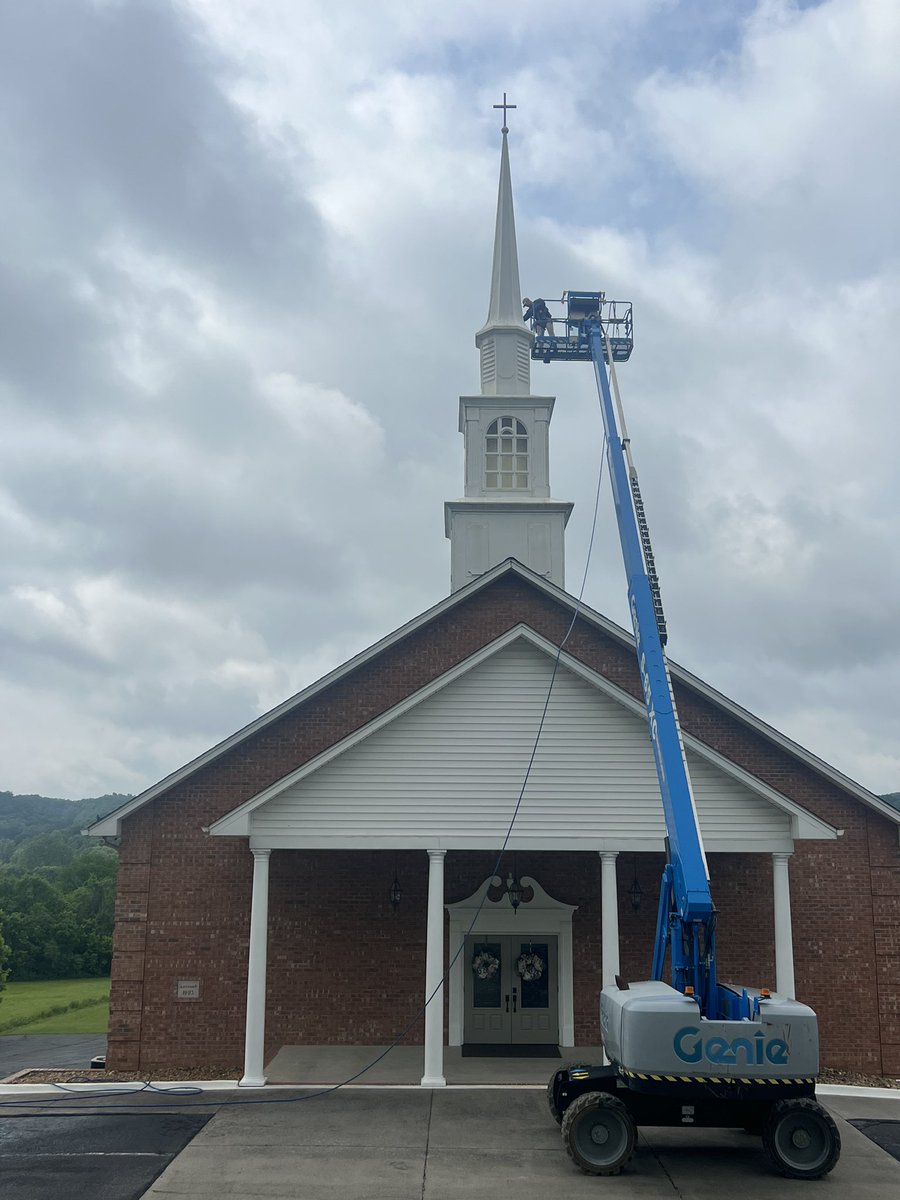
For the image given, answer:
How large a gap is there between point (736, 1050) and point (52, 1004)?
1423 inches

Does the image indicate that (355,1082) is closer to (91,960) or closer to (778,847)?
(778,847)

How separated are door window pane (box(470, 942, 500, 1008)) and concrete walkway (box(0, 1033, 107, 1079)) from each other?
8867mm

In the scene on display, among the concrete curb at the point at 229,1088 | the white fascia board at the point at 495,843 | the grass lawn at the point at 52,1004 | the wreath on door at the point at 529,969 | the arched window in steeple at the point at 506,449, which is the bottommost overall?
the grass lawn at the point at 52,1004

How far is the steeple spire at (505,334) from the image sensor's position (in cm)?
2747

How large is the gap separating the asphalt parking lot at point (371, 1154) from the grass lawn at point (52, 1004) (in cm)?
2072

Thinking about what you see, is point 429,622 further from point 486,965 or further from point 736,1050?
point 736,1050

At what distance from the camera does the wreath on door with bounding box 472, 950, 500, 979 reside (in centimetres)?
1944

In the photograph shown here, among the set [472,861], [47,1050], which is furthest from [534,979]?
[47,1050]

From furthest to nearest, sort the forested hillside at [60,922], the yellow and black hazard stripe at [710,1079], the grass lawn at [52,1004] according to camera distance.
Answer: the forested hillside at [60,922] → the grass lawn at [52,1004] → the yellow and black hazard stripe at [710,1079]

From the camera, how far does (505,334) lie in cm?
2795

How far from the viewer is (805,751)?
758 inches

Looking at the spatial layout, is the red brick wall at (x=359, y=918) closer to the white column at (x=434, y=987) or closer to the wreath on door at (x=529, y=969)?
the wreath on door at (x=529, y=969)

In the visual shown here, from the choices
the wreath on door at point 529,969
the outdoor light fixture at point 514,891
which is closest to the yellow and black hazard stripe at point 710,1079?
the outdoor light fixture at point 514,891

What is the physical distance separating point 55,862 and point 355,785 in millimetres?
100014
